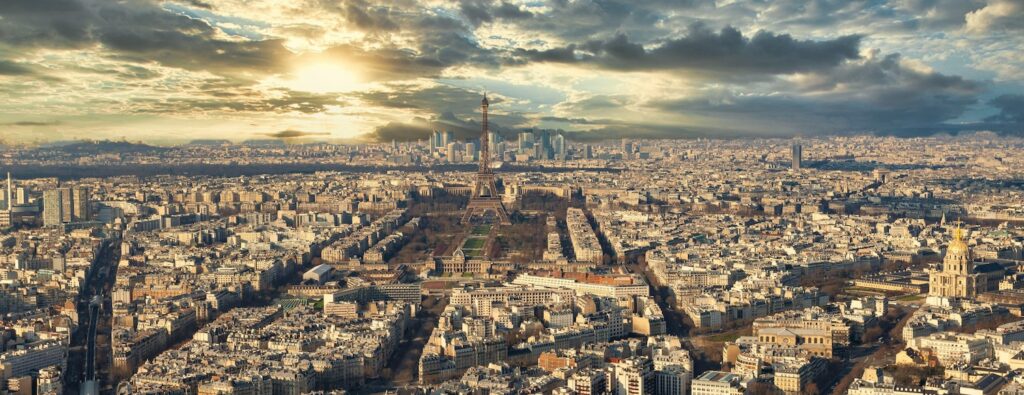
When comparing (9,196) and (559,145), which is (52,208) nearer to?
(9,196)

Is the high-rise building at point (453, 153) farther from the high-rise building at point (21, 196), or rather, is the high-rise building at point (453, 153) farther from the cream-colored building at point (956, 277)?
the cream-colored building at point (956, 277)

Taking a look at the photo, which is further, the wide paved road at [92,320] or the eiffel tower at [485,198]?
the eiffel tower at [485,198]

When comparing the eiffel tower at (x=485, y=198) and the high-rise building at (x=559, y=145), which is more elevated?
the high-rise building at (x=559, y=145)

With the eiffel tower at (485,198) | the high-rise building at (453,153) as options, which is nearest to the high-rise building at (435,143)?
the high-rise building at (453,153)

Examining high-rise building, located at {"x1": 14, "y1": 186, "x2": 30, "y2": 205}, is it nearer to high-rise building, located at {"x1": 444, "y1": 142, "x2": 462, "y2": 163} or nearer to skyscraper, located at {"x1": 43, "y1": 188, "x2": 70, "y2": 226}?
skyscraper, located at {"x1": 43, "y1": 188, "x2": 70, "y2": 226}

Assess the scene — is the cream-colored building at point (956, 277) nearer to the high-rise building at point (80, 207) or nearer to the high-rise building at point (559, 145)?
the high-rise building at point (80, 207)

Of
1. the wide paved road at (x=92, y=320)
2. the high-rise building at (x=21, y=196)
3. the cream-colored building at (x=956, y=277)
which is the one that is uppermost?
the high-rise building at (x=21, y=196)

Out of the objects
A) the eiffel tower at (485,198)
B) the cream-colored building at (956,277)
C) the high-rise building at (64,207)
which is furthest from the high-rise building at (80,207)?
the cream-colored building at (956,277)

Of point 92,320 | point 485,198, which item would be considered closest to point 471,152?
point 485,198

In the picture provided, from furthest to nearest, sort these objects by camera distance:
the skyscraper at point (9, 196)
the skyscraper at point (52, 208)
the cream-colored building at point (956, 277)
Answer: the skyscraper at point (9, 196)
the skyscraper at point (52, 208)
the cream-colored building at point (956, 277)

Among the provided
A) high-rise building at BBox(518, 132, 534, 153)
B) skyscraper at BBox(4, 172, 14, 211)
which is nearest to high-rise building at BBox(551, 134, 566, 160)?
high-rise building at BBox(518, 132, 534, 153)

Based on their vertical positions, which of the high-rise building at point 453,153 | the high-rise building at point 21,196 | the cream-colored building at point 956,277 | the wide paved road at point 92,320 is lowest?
the wide paved road at point 92,320

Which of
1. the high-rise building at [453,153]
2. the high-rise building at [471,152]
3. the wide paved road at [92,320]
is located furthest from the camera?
the high-rise building at [453,153]
